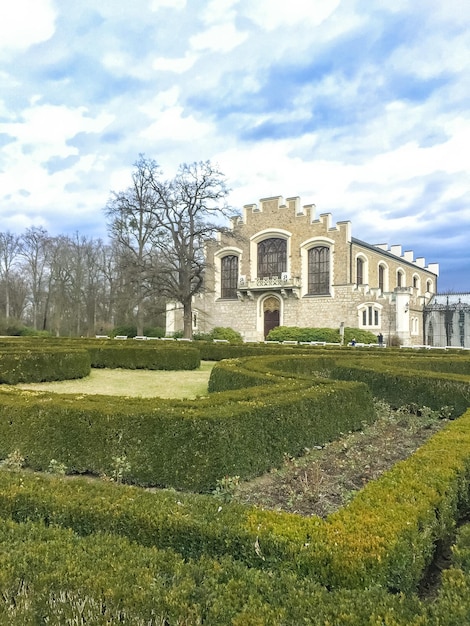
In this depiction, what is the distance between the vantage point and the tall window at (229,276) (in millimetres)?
36344

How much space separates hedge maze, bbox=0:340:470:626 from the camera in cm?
212

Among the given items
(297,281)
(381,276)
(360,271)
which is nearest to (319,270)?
(297,281)

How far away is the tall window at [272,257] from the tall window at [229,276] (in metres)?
2.12

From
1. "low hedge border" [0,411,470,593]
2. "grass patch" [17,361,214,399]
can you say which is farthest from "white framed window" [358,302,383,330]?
"low hedge border" [0,411,470,593]

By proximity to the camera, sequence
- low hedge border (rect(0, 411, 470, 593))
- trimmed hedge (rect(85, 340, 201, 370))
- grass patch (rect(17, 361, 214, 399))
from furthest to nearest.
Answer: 1. trimmed hedge (rect(85, 340, 201, 370))
2. grass patch (rect(17, 361, 214, 399))
3. low hedge border (rect(0, 411, 470, 593))

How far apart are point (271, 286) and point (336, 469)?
93.7ft

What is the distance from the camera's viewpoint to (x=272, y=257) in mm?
35000

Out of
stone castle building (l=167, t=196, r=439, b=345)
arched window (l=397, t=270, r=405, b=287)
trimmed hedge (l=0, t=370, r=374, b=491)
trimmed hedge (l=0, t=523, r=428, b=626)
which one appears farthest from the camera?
arched window (l=397, t=270, r=405, b=287)

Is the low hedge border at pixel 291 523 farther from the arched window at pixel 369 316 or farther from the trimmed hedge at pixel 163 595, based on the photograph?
the arched window at pixel 369 316

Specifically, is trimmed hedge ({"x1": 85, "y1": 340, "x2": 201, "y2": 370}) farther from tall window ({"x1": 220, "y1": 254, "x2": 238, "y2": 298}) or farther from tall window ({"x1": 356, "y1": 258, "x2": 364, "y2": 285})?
tall window ({"x1": 220, "y1": 254, "x2": 238, "y2": 298})

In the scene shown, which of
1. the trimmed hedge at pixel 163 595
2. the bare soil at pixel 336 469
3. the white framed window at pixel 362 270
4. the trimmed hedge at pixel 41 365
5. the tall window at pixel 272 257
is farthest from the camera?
the tall window at pixel 272 257

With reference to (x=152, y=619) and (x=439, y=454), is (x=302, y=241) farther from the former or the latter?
(x=152, y=619)

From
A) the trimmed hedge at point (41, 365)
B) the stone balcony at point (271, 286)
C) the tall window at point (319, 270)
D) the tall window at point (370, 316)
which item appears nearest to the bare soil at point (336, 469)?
the trimmed hedge at point (41, 365)

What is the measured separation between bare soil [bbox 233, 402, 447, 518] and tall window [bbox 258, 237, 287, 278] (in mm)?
27260
